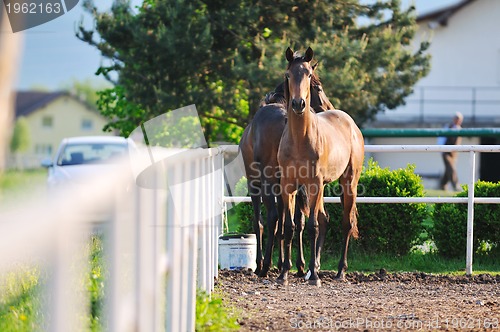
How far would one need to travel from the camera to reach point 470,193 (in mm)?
8641

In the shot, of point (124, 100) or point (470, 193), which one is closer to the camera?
point (470, 193)

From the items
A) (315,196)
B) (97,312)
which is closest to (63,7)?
(315,196)

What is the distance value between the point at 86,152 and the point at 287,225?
11.8m

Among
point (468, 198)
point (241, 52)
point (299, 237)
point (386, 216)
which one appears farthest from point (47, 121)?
point (468, 198)

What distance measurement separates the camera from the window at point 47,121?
83.5 m

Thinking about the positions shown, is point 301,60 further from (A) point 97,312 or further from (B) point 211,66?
(B) point 211,66

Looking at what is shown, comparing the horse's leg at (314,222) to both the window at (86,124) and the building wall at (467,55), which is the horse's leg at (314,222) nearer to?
the building wall at (467,55)

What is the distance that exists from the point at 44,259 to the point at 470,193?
7068mm

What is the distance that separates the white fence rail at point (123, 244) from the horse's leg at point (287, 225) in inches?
110

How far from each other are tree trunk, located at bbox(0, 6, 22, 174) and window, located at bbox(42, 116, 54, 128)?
83.2 metres

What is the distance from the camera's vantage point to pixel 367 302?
21.6 ft

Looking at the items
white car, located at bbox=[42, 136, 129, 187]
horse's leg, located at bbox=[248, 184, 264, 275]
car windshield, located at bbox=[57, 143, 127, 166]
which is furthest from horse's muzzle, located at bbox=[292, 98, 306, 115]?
car windshield, located at bbox=[57, 143, 127, 166]

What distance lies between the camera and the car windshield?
1841 cm

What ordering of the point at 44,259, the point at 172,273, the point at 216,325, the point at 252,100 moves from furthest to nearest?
the point at 252,100 → the point at 216,325 → the point at 172,273 → the point at 44,259
